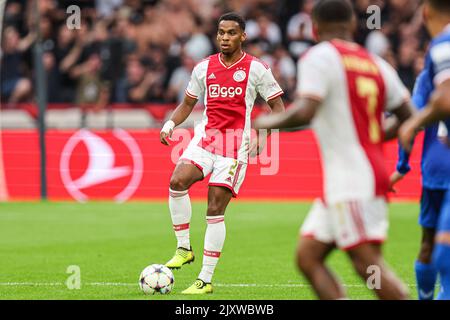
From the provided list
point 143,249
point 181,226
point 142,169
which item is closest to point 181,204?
point 181,226

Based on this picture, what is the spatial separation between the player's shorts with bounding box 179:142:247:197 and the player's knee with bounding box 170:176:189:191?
215 millimetres

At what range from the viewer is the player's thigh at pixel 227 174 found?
34.2ft

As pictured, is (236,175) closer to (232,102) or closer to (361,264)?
(232,102)

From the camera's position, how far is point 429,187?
8.52 m

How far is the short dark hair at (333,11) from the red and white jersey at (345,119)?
180mm


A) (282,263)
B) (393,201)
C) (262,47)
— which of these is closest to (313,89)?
(282,263)

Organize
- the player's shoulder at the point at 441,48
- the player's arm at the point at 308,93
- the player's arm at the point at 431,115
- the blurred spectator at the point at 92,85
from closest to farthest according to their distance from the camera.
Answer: the player's arm at the point at 431,115 < the player's arm at the point at 308,93 < the player's shoulder at the point at 441,48 < the blurred spectator at the point at 92,85

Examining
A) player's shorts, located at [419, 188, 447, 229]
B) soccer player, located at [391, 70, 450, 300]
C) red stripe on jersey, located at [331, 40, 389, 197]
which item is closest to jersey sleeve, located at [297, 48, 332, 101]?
red stripe on jersey, located at [331, 40, 389, 197]

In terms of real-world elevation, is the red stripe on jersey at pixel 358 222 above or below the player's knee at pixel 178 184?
above

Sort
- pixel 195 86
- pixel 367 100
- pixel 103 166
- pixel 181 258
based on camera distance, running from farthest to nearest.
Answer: pixel 103 166 < pixel 195 86 < pixel 181 258 < pixel 367 100

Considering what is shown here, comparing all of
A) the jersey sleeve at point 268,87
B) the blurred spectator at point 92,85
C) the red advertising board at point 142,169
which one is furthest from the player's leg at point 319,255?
the blurred spectator at point 92,85

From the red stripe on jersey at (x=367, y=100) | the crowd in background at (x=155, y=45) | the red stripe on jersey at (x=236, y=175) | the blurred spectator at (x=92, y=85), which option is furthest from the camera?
the blurred spectator at (x=92, y=85)

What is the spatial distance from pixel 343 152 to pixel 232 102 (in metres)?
4.06

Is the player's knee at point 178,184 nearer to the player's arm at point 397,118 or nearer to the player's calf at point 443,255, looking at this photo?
the player's arm at point 397,118
